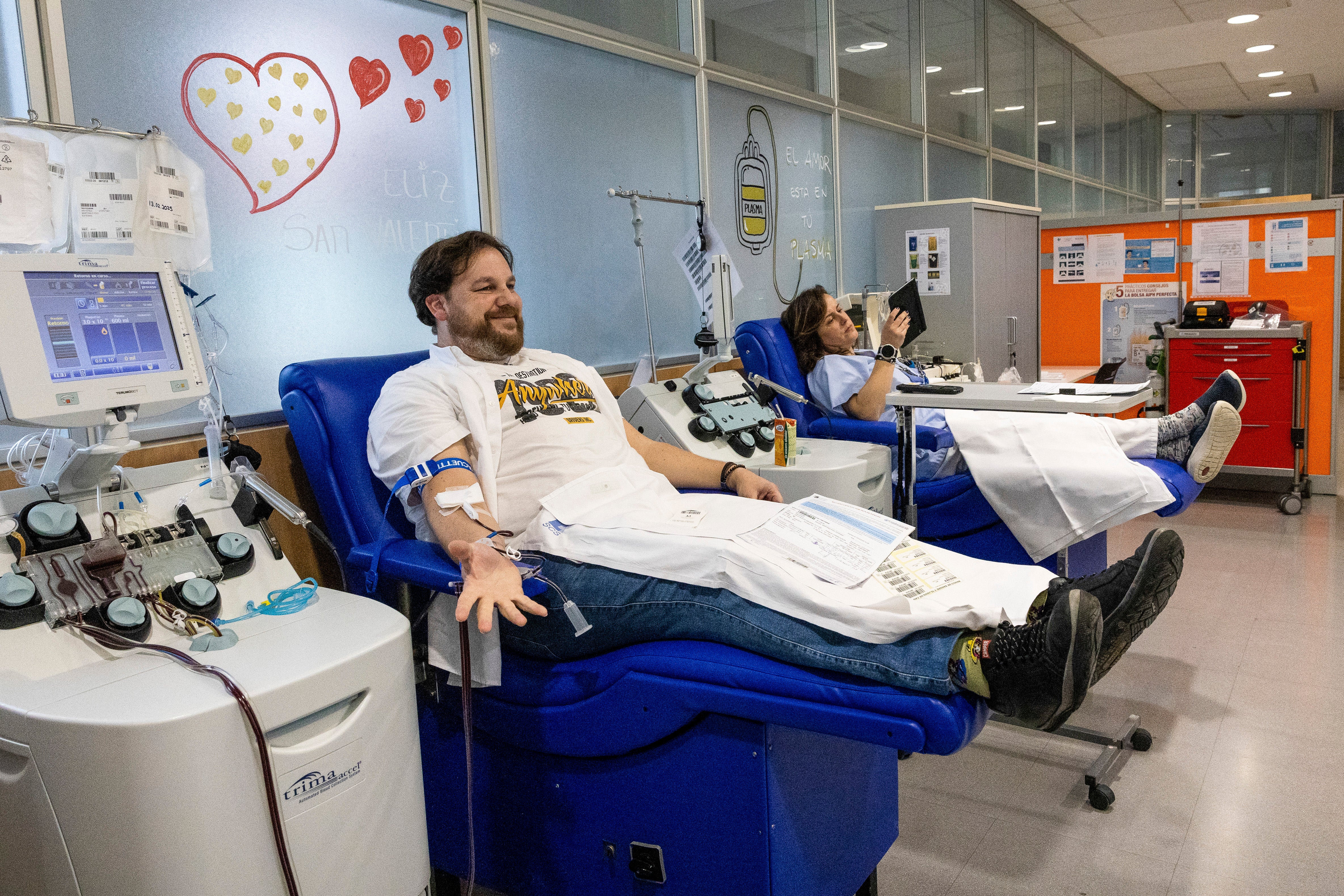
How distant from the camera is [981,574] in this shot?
1556 mm

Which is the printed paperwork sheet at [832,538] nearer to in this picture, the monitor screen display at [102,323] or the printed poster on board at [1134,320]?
the monitor screen display at [102,323]

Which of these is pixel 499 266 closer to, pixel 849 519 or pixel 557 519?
pixel 557 519

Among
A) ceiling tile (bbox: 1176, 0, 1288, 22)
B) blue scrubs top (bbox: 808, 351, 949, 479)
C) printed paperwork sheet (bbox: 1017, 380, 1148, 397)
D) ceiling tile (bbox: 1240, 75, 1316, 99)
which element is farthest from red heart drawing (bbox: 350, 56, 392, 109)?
ceiling tile (bbox: 1240, 75, 1316, 99)

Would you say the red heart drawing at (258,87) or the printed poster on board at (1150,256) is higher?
the red heart drawing at (258,87)

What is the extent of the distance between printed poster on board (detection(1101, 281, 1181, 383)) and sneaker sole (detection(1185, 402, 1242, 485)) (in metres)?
2.63

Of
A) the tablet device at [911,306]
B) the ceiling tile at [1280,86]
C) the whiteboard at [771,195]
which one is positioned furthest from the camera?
the ceiling tile at [1280,86]

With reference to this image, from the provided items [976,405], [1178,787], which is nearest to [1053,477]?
[976,405]

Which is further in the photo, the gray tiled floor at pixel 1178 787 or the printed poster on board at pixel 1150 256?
the printed poster on board at pixel 1150 256

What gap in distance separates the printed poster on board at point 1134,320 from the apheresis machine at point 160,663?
15.3 feet

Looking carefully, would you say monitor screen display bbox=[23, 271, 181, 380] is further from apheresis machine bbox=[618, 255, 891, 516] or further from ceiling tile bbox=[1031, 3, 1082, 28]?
ceiling tile bbox=[1031, 3, 1082, 28]

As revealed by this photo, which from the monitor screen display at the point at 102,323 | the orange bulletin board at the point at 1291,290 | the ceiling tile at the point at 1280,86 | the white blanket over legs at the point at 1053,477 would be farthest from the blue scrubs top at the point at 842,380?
the ceiling tile at the point at 1280,86

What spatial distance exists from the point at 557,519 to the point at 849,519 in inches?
20.1

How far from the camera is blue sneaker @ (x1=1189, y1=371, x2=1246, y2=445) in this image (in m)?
2.66

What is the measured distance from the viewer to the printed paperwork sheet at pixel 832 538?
1.52m
